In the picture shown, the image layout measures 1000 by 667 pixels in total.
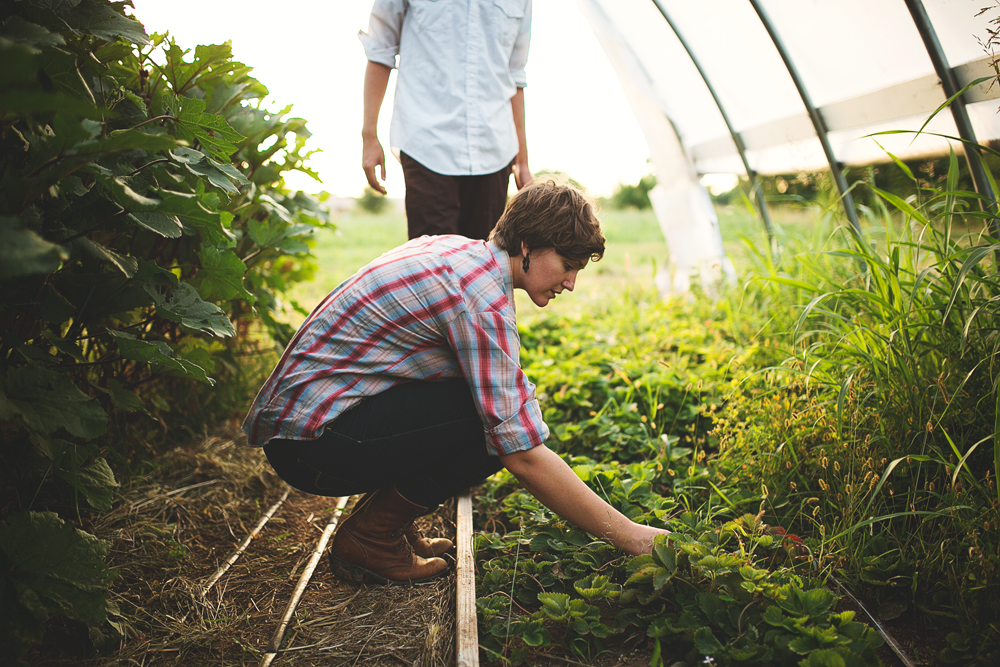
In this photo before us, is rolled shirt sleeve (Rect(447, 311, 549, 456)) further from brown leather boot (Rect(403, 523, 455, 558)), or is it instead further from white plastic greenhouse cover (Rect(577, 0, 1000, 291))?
white plastic greenhouse cover (Rect(577, 0, 1000, 291))

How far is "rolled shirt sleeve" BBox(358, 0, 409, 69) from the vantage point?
232 centimetres

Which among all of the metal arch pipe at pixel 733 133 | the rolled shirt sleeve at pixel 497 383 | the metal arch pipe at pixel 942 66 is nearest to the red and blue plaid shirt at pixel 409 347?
the rolled shirt sleeve at pixel 497 383

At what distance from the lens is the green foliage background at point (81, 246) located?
0.95 metres

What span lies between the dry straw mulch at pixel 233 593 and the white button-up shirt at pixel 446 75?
138 cm

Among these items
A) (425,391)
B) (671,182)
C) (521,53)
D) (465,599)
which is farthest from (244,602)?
(671,182)

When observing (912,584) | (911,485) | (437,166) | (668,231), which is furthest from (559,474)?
(668,231)

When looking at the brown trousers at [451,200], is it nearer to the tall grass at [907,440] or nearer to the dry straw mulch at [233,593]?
the dry straw mulch at [233,593]

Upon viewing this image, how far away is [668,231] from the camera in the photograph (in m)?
4.97

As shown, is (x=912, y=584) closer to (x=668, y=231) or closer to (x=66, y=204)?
(x=66, y=204)

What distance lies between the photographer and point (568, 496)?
1.39 meters

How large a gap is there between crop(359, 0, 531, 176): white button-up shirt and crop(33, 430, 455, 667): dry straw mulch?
1379 millimetres

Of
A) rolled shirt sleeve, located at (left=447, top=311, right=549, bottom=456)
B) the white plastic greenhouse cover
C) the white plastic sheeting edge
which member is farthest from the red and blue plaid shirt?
the white plastic sheeting edge

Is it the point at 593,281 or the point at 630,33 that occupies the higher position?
the point at 630,33

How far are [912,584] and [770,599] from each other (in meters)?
0.40
